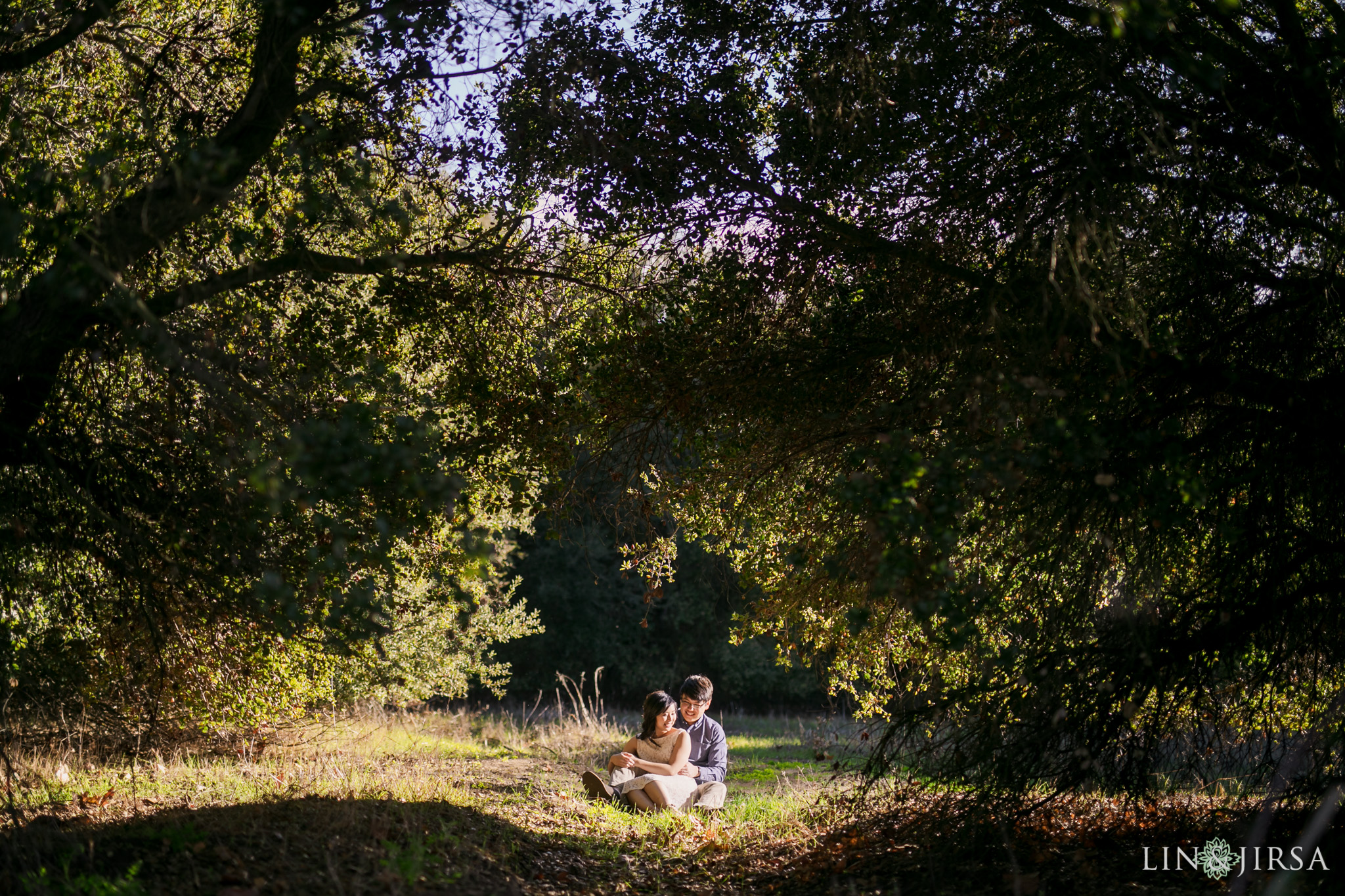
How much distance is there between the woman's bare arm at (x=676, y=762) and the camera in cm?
799

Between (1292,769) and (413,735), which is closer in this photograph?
(1292,769)

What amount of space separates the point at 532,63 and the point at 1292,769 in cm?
617

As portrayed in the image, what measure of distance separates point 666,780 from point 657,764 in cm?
31

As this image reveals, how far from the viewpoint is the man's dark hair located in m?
8.65

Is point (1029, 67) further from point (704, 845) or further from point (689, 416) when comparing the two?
point (704, 845)

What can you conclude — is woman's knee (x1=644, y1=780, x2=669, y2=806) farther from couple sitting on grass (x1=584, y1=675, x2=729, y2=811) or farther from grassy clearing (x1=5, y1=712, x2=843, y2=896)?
grassy clearing (x1=5, y1=712, x2=843, y2=896)

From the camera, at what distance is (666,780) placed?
782 cm

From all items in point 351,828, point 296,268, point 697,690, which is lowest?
point 351,828

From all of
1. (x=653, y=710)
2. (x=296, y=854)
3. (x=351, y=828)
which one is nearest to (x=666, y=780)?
(x=653, y=710)

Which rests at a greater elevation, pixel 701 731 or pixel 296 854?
pixel 296 854

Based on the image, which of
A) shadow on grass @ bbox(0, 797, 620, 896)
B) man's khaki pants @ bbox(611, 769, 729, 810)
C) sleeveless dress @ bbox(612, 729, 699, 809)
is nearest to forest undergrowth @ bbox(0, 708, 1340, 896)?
shadow on grass @ bbox(0, 797, 620, 896)

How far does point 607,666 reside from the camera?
85.9 feet

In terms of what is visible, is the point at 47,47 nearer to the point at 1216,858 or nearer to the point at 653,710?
the point at 653,710

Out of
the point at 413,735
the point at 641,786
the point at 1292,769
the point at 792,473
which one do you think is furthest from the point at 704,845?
the point at 413,735
